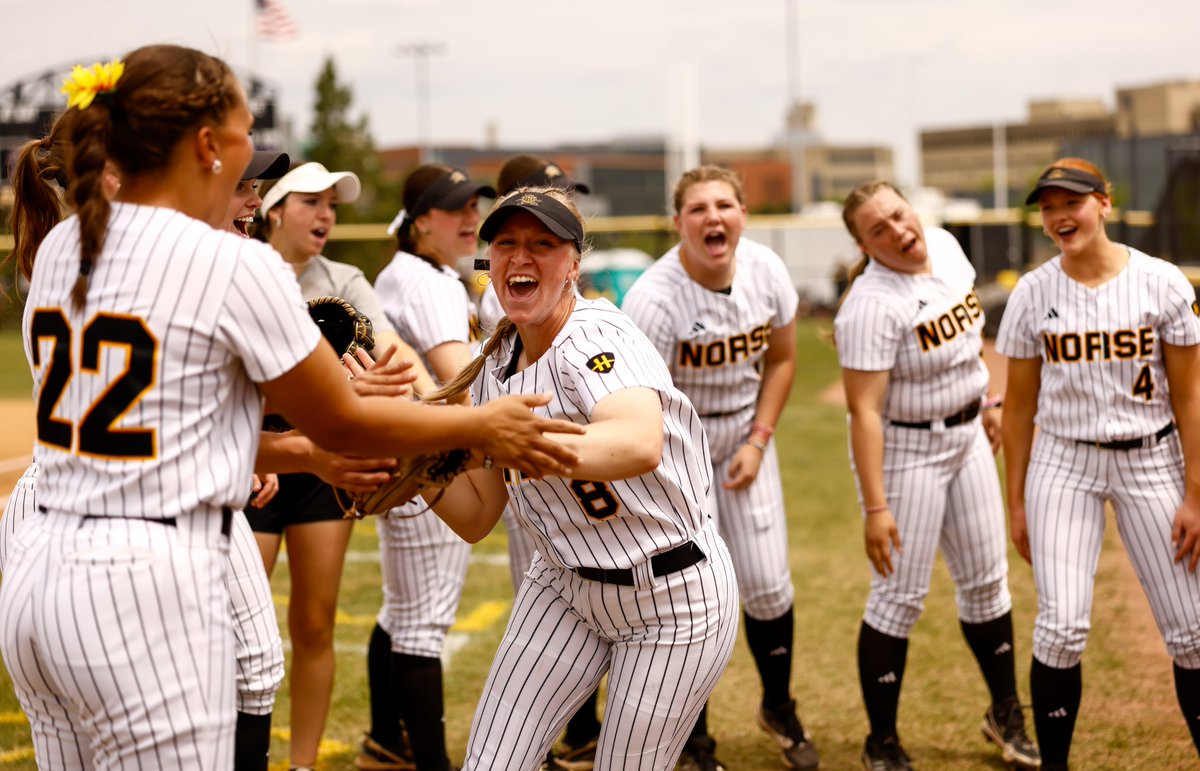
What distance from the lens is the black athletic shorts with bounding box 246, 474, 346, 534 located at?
4473mm

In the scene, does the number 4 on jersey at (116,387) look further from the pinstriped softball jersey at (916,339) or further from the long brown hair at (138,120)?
the pinstriped softball jersey at (916,339)

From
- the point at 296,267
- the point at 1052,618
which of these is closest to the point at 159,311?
the point at 296,267

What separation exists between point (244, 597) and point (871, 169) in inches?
5343

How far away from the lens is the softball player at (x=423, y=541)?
Result: 4750 millimetres

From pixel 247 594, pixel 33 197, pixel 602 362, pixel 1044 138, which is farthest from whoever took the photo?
pixel 1044 138

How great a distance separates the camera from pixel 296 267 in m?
4.82

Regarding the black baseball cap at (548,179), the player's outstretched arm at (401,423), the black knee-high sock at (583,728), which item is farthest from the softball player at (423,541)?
the player's outstretched arm at (401,423)

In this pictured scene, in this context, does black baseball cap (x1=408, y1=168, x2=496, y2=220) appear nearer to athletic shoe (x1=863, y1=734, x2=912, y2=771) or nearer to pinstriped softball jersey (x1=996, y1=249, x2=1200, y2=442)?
pinstriped softball jersey (x1=996, y1=249, x2=1200, y2=442)

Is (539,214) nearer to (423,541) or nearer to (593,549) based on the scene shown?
(593,549)

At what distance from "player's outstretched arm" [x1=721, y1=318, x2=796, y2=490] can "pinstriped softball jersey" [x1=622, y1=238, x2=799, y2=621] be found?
0.06 m

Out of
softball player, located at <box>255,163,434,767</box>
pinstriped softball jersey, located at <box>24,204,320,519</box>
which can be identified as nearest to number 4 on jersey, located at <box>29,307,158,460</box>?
pinstriped softball jersey, located at <box>24,204,320,519</box>

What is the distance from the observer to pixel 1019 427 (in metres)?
4.79

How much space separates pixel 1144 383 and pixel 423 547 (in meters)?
2.64

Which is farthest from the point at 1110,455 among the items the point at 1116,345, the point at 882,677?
the point at 882,677
